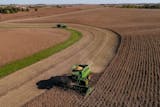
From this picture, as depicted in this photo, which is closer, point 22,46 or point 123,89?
point 123,89

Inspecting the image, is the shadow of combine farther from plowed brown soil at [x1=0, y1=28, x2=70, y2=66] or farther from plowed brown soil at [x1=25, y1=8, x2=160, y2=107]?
plowed brown soil at [x1=0, y1=28, x2=70, y2=66]

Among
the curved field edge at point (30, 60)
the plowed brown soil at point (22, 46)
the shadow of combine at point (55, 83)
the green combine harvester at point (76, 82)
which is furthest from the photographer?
the plowed brown soil at point (22, 46)

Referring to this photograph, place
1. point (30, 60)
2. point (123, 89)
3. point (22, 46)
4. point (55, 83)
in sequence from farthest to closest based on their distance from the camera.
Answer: point (22, 46), point (30, 60), point (55, 83), point (123, 89)

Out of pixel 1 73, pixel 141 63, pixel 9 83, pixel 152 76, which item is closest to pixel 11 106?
pixel 9 83

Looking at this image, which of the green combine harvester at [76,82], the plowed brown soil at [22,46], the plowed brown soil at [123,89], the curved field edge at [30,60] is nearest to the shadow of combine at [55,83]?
the green combine harvester at [76,82]

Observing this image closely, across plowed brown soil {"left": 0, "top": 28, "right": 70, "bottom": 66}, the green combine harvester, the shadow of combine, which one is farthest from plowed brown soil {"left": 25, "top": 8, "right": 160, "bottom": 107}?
plowed brown soil {"left": 0, "top": 28, "right": 70, "bottom": 66}

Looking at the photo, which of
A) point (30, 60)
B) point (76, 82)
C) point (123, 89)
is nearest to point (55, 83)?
point (76, 82)

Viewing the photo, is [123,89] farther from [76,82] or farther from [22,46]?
[22,46]

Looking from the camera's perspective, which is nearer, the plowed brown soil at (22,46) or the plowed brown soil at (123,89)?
the plowed brown soil at (123,89)

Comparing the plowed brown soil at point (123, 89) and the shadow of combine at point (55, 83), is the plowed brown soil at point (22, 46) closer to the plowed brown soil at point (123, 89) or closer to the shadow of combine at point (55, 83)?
the shadow of combine at point (55, 83)

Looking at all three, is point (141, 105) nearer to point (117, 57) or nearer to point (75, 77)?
point (75, 77)

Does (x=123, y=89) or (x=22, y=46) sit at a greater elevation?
(x=123, y=89)
